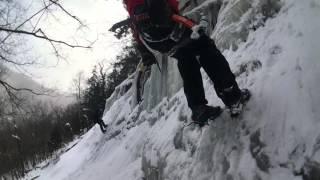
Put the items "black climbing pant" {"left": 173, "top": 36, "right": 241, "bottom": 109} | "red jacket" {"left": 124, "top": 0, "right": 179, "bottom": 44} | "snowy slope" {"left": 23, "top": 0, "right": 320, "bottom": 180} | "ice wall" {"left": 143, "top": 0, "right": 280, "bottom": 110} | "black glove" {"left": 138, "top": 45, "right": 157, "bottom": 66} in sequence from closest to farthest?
"snowy slope" {"left": 23, "top": 0, "right": 320, "bottom": 180} → "black climbing pant" {"left": 173, "top": 36, "right": 241, "bottom": 109} → "red jacket" {"left": 124, "top": 0, "right": 179, "bottom": 44} → "black glove" {"left": 138, "top": 45, "right": 157, "bottom": 66} → "ice wall" {"left": 143, "top": 0, "right": 280, "bottom": 110}

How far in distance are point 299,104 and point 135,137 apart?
6736 millimetres

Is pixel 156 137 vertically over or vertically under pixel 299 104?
under

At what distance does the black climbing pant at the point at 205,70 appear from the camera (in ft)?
15.3

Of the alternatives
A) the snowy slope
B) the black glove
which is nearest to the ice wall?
the snowy slope

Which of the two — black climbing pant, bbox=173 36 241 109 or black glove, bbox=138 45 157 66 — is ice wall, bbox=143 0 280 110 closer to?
black climbing pant, bbox=173 36 241 109

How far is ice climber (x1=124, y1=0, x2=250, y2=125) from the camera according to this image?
4711mm

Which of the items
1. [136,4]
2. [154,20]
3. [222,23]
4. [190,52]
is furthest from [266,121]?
[222,23]

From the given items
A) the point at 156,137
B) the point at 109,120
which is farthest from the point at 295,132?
the point at 109,120

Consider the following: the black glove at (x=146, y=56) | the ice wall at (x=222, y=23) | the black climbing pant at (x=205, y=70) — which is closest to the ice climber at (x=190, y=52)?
the black climbing pant at (x=205, y=70)

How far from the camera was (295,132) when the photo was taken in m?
3.86

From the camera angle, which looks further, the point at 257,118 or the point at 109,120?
the point at 109,120

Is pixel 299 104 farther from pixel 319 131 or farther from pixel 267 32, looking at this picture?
pixel 267 32

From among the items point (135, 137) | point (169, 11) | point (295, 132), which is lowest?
point (135, 137)

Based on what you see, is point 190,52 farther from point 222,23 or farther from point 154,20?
point 222,23
